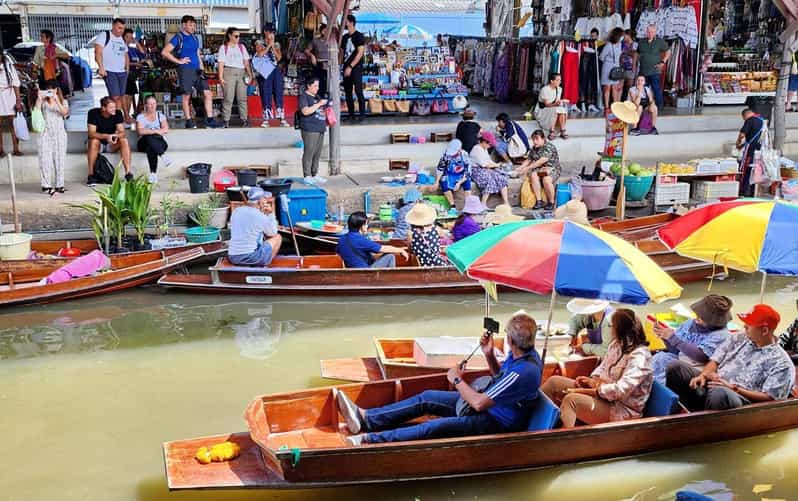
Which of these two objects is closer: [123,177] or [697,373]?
[697,373]

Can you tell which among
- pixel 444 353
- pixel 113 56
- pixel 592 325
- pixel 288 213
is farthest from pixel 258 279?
pixel 113 56

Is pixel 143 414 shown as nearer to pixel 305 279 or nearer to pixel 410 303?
pixel 305 279

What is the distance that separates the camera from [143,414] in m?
7.23

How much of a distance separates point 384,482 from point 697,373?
2.53 m

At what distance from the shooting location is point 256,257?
392 inches

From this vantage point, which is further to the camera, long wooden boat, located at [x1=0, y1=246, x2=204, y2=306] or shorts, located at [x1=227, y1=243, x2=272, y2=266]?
shorts, located at [x1=227, y1=243, x2=272, y2=266]

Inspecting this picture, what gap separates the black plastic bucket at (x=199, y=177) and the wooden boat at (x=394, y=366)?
18.5 feet

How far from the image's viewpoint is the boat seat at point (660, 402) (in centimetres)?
627

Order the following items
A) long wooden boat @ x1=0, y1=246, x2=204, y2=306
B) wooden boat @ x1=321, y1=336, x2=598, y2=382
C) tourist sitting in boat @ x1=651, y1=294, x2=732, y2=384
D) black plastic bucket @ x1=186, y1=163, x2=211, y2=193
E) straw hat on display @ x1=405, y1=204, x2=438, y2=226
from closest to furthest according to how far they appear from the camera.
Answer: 1. tourist sitting in boat @ x1=651, y1=294, x2=732, y2=384
2. wooden boat @ x1=321, y1=336, x2=598, y2=382
3. long wooden boat @ x1=0, y1=246, x2=204, y2=306
4. straw hat on display @ x1=405, y1=204, x2=438, y2=226
5. black plastic bucket @ x1=186, y1=163, x2=211, y2=193

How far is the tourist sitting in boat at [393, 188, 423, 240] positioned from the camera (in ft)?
36.1

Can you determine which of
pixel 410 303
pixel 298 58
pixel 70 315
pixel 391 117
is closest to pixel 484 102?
pixel 391 117

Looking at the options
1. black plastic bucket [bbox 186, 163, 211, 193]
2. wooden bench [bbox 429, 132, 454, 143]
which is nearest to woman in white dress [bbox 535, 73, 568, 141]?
wooden bench [bbox 429, 132, 454, 143]

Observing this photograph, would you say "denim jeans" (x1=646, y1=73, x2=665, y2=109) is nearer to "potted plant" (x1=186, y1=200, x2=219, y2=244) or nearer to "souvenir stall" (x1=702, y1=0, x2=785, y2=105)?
"souvenir stall" (x1=702, y1=0, x2=785, y2=105)

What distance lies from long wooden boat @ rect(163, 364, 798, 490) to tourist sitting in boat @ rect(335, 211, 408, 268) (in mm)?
3363
